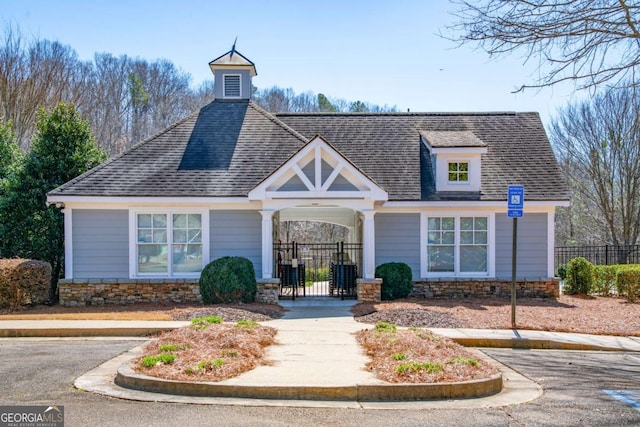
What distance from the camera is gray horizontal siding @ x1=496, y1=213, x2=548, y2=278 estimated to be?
1795 centimetres

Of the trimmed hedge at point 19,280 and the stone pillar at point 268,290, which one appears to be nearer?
the trimmed hedge at point 19,280

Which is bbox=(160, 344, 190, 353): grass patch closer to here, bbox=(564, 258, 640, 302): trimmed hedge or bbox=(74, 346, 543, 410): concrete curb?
bbox=(74, 346, 543, 410): concrete curb

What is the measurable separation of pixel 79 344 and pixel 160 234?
242 inches

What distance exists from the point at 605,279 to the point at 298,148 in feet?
35.9

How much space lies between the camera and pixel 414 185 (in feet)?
59.5

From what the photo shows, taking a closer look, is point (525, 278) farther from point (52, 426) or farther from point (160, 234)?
point (52, 426)

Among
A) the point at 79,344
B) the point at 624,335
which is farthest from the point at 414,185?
the point at 79,344

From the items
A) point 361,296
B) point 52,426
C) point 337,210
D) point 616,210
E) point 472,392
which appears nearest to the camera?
point 52,426

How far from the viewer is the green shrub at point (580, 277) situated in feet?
63.6

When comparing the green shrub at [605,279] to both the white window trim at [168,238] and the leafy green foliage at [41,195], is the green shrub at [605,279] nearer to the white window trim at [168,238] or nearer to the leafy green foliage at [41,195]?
the white window trim at [168,238]

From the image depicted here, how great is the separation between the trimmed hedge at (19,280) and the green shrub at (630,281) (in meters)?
16.6

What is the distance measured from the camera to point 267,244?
53.4 feet

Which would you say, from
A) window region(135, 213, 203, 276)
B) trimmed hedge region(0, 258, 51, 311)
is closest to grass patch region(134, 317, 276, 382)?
window region(135, 213, 203, 276)

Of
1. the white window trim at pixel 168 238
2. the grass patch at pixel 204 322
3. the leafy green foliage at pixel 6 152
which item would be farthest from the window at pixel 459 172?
the leafy green foliage at pixel 6 152
